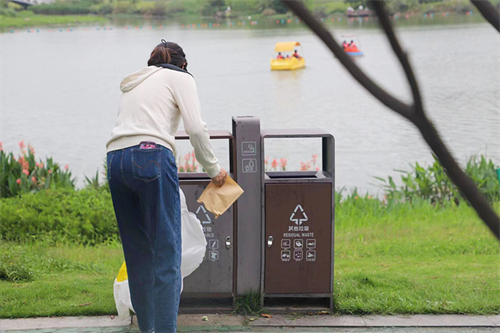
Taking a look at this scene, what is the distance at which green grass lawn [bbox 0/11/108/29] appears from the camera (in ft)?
204

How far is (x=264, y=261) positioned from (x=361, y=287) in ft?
2.50

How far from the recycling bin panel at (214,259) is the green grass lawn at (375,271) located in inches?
21.9

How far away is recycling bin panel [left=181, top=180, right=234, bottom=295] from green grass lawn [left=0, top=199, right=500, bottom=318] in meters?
0.56

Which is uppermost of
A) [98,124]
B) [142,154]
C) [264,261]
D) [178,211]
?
[142,154]

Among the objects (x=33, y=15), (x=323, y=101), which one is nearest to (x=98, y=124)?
(x=323, y=101)

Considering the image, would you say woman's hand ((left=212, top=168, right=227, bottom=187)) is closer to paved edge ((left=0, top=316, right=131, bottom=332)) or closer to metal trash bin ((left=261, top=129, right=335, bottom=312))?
metal trash bin ((left=261, top=129, right=335, bottom=312))

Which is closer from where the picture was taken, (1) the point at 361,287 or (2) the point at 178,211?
(2) the point at 178,211

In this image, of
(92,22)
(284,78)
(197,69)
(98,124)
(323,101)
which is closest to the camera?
(98,124)

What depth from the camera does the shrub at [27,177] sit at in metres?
8.17

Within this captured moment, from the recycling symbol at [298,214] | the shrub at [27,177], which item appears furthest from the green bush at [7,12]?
the recycling symbol at [298,214]

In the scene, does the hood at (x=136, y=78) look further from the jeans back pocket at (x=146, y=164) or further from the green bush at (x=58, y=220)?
the green bush at (x=58, y=220)

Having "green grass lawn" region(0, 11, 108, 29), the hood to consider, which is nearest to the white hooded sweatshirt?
the hood

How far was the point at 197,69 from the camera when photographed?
3478cm

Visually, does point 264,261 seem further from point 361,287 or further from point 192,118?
point 192,118
